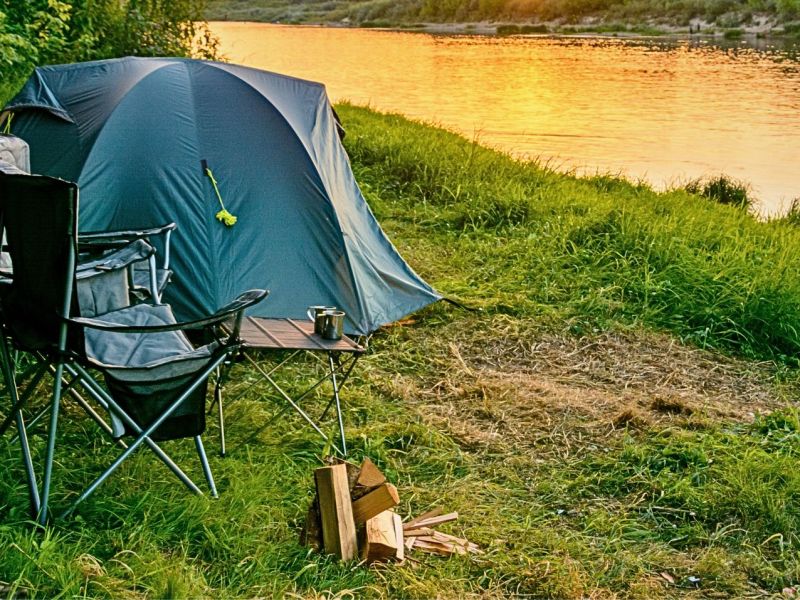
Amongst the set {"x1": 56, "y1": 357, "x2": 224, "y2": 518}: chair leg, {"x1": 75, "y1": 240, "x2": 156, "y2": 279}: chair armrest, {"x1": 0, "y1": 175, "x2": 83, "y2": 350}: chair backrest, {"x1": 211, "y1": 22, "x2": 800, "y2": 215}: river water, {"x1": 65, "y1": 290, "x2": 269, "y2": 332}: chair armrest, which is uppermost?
{"x1": 0, "y1": 175, "x2": 83, "y2": 350}: chair backrest

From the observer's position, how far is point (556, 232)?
23.3 feet

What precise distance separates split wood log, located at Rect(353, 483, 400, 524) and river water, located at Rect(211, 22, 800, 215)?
803 centimetres

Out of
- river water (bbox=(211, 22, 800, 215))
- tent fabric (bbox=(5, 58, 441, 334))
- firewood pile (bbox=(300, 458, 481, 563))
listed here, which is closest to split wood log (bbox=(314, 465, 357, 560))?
firewood pile (bbox=(300, 458, 481, 563))

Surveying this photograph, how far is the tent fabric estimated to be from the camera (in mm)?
4762

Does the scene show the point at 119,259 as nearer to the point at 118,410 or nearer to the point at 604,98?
the point at 118,410

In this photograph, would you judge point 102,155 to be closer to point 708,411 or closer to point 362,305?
point 362,305

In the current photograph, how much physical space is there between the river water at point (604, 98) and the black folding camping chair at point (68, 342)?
26.4 ft

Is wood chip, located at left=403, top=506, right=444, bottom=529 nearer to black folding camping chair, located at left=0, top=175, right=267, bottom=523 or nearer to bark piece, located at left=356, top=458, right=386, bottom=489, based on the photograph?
bark piece, located at left=356, top=458, right=386, bottom=489

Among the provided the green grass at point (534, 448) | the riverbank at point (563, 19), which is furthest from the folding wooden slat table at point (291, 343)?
the riverbank at point (563, 19)

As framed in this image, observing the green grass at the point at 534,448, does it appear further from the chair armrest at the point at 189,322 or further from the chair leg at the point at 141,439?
the chair armrest at the point at 189,322

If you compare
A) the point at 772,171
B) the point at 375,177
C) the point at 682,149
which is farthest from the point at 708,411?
the point at 682,149

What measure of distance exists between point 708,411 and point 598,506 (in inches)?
48.7

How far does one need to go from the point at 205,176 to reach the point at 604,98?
22384 millimetres

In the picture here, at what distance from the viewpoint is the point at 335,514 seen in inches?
113
